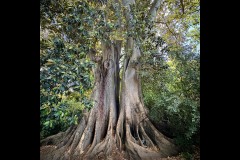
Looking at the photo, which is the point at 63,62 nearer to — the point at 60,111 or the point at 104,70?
the point at 60,111

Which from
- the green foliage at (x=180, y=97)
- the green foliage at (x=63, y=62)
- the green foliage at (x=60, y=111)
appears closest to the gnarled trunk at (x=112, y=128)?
the green foliage at (x=180, y=97)

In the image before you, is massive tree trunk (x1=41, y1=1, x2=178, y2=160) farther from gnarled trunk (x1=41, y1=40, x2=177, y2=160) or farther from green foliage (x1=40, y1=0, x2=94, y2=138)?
green foliage (x1=40, y1=0, x2=94, y2=138)

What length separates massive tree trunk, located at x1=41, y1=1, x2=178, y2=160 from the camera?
3160 mm

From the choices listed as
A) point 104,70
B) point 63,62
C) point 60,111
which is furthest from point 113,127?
point 63,62

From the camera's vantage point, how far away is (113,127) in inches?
141

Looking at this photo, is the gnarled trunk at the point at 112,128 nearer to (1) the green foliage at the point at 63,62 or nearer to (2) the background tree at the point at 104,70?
(2) the background tree at the point at 104,70

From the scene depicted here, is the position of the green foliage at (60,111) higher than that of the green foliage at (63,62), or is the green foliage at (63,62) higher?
the green foliage at (63,62)

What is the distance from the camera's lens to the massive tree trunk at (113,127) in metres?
3.16

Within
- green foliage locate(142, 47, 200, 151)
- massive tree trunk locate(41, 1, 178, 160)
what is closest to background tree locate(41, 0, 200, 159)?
massive tree trunk locate(41, 1, 178, 160)

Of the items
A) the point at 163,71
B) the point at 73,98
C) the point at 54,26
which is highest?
the point at 54,26

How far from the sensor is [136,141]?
11.0ft
